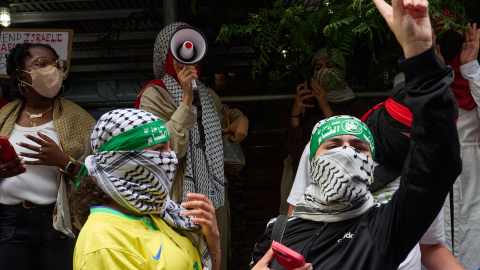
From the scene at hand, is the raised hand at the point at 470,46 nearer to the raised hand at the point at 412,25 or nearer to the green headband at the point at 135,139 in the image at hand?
the raised hand at the point at 412,25

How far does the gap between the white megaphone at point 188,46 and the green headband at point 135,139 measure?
3.78 ft

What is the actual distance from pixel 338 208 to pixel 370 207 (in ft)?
0.44

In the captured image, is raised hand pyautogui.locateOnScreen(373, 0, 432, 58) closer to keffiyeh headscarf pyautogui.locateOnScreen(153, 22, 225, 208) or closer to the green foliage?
the green foliage

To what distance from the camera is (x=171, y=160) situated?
2299 mm

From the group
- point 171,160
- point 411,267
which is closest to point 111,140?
point 171,160

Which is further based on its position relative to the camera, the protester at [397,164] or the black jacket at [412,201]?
the protester at [397,164]

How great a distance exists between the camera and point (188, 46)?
3357 millimetres

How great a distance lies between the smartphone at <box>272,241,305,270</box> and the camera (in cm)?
188

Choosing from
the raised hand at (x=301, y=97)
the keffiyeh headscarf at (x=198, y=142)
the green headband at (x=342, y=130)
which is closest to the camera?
the green headband at (x=342, y=130)

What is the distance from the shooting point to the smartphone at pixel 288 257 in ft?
6.15

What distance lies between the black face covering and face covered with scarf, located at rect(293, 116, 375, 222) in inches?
65.8

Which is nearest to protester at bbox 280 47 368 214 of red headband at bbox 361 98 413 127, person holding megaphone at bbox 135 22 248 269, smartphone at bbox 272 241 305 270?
person holding megaphone at bbox 135 22 248 269

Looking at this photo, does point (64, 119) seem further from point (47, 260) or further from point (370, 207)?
point (370, 207)

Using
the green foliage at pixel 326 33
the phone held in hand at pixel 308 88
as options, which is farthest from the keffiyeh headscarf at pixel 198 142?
the phone held in hand at pixel 308 88
